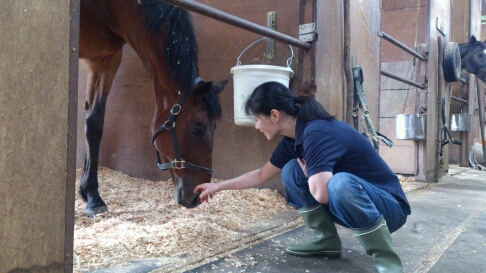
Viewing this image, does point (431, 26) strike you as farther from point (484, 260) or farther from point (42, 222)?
point (42, 222)

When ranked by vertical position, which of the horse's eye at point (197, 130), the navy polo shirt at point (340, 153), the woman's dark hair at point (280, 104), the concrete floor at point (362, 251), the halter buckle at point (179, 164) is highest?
the woman's dark hair at point (280, 104)

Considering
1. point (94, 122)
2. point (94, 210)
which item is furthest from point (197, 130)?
point (94, 122)

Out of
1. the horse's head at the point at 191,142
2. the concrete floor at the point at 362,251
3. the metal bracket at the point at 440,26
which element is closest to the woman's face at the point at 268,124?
the concrete floor at the point at 362,251

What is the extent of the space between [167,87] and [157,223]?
2.44 feet

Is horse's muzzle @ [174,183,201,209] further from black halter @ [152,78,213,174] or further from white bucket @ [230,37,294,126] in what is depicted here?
white bucket @ [230,37,294,126]

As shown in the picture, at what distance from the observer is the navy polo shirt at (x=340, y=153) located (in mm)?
1428

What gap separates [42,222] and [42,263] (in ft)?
0.33

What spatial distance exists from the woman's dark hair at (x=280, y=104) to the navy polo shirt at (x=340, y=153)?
0.12 ft

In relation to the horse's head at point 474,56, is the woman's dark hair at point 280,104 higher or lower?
lower

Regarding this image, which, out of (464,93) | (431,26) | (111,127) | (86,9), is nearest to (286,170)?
(86,9)

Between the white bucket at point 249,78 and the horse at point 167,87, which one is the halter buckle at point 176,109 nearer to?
the horse at point 167,87

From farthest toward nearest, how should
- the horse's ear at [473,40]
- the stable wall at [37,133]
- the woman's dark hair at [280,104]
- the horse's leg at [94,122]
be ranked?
the horse's ear at [473,40], the horse's leg at [94,122], the woman's dark hair at [280,104], the stable wall at [37,133]

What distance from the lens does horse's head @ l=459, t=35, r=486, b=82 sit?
19.7 ft

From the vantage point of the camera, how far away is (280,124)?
5.24 ft
